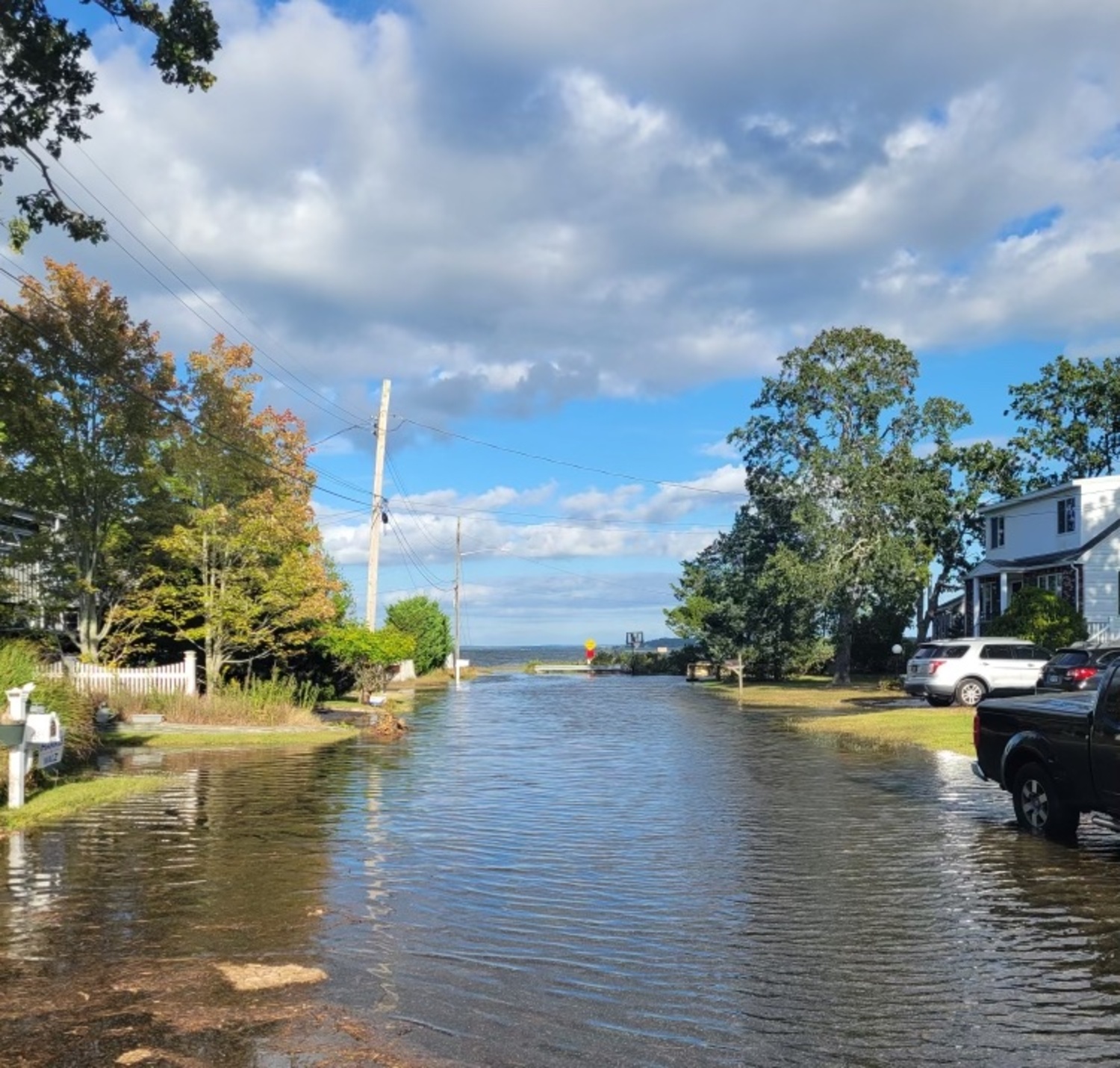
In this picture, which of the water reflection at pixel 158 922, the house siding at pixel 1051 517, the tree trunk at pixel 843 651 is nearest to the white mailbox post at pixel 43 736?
the water reflection at pixel 158 922

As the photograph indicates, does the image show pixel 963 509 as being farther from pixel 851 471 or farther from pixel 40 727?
pixel 40 727

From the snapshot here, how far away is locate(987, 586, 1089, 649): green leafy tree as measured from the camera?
36.5 metres

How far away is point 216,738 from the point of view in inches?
875

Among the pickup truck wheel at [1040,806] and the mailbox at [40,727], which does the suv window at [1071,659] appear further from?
the mailbox at [40,727]

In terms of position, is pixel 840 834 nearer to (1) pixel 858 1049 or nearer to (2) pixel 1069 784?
(2) pixel 1069 784

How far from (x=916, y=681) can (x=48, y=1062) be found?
28452 millimetres

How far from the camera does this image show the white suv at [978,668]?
1180 inches

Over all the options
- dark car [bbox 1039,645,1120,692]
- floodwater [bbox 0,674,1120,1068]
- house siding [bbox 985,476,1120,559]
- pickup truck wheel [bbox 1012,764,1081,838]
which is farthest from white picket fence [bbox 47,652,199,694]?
house siding [bbox 985,476,1120,559]

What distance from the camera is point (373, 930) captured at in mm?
7887

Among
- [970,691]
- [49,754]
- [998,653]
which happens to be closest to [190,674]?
[49,754]

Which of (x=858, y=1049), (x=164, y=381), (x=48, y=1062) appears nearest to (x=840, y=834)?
(x=858, y=1049)

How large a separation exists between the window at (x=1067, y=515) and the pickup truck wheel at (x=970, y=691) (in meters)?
14.6

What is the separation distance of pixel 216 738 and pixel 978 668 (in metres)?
19.3

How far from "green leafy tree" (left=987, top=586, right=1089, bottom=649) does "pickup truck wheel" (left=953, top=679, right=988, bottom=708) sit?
7.09m
